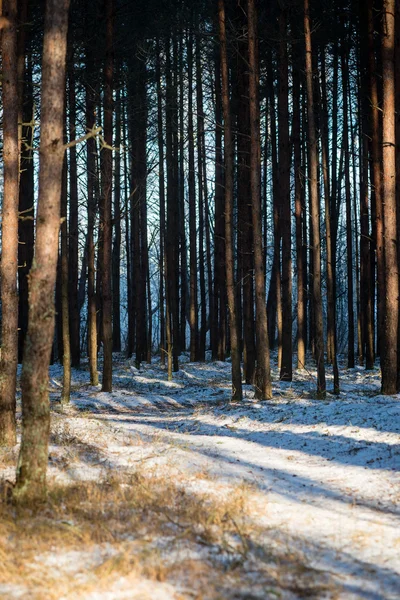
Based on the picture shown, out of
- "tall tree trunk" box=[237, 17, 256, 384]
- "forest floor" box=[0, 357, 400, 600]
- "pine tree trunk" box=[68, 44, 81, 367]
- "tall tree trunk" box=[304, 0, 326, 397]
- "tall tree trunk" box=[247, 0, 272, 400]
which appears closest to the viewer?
"forest floor" box=[0, 357, 400, 600]

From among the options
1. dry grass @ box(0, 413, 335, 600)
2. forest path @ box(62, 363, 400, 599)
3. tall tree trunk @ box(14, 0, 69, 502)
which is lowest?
forest path @ box(62, 363, 400, 599)

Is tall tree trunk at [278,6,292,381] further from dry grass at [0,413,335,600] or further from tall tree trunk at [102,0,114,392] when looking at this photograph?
dry grass at [0,413,335,600]

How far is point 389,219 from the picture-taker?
13.4 meters

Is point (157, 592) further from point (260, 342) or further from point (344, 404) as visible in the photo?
point (260, 342)

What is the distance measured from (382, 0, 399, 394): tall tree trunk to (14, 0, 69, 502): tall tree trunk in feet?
29.9

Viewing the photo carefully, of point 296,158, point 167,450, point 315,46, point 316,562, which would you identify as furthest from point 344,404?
point 315,46

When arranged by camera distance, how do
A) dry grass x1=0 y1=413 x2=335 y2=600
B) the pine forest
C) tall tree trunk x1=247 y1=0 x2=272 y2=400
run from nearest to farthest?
1. dry grass x1=0 y1=413 x2=335 y2=600
2. the pine forest
3. tall tree trunk x1=247 y1=0 x2=272 y2=400

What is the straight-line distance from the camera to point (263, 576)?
4.54 meters

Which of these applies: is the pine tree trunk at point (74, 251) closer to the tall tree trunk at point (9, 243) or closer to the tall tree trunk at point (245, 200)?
the tall tree trunk at point (245, 200)

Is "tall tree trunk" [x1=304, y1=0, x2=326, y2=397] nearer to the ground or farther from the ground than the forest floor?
farther from the ground

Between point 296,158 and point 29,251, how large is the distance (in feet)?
34.9

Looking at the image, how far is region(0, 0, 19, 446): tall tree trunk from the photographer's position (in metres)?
9.33

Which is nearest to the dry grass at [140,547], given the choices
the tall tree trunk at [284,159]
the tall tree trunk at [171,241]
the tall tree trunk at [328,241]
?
the tall tree trunk at [328,241]

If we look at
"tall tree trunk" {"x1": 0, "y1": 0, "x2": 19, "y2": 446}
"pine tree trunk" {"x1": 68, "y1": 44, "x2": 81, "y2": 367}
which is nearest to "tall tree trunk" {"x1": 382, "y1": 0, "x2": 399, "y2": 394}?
"tall tree trunk" {"x1": 0, "y1": 0, "x2": 19, "y2": 446}
